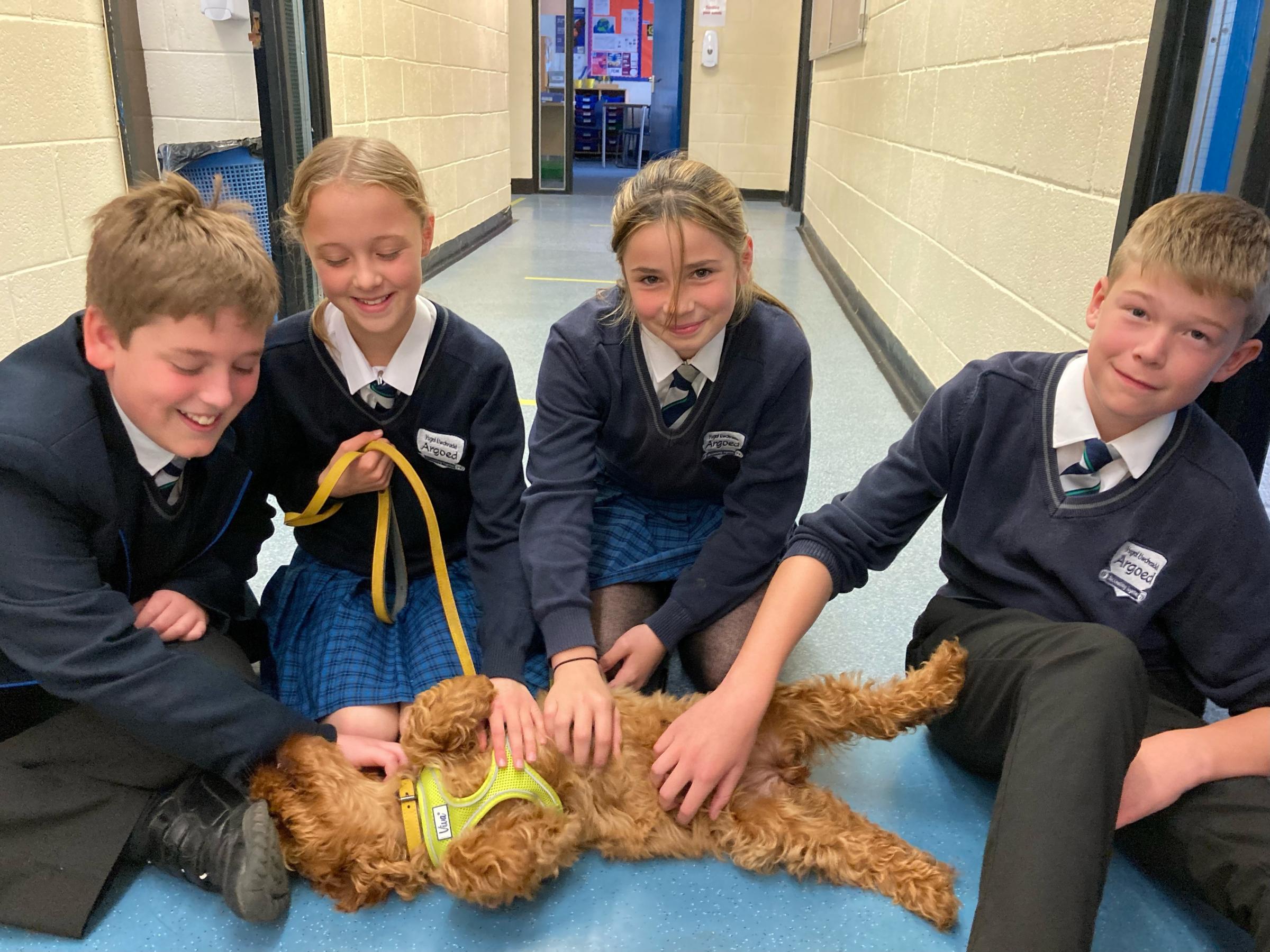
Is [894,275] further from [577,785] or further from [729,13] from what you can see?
[729,13]

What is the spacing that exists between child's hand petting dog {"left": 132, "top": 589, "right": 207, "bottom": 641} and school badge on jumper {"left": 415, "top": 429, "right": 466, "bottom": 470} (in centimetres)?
37

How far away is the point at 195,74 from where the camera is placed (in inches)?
110

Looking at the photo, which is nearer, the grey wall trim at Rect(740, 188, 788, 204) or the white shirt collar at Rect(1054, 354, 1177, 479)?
the white shirt collar at Rect(1054, 354, 1177, 479)

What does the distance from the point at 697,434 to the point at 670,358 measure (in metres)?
0.13

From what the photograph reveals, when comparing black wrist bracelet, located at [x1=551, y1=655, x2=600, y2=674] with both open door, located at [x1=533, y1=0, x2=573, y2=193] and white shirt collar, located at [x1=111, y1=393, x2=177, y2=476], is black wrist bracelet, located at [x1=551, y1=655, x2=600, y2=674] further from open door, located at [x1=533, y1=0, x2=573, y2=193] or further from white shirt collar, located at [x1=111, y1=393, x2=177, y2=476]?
open door, located at [x1=533, y1=0, x2=573, y2=193]

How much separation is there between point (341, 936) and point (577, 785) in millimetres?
306

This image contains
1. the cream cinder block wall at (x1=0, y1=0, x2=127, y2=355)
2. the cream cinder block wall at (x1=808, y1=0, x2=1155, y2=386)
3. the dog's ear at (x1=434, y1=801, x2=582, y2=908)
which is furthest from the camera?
the cream cinder block wall at (x1=0, y1=0, x2=127, y2=355)

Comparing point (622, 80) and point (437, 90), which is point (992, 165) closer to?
point (437, 90)

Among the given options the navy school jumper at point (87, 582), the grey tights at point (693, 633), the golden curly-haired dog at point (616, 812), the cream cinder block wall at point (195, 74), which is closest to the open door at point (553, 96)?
the cream cinder block wall at point (195, 74)

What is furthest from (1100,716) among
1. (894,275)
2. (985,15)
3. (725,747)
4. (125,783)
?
(894,275)

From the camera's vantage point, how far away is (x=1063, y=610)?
45.8 inches

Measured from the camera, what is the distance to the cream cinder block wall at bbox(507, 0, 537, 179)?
7527mm

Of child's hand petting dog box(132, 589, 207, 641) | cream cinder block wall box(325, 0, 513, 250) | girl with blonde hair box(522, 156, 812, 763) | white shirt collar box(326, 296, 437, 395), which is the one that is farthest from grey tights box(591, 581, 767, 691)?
cream cinder block wall box(325, 0, 513, 250)

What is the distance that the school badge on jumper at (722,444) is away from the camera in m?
1.40
